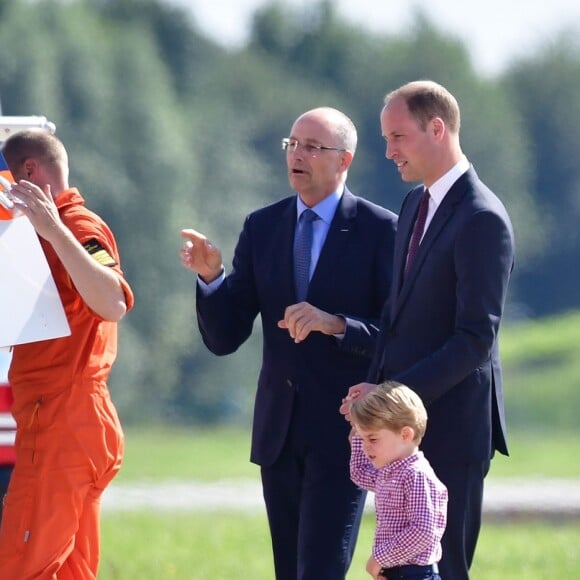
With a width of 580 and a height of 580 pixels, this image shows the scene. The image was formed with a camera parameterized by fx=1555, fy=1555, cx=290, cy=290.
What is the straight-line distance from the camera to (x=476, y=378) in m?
4.45

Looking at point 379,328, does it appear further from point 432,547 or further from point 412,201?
point 432,547

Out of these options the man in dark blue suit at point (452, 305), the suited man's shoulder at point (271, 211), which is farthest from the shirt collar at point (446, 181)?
the suited man's shoulder at point (271, 211)

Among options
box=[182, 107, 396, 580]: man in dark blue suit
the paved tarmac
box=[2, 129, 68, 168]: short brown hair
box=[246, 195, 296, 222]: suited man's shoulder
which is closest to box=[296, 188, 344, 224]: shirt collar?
box=[182, 107, 396, 580]: man in dark blue suit

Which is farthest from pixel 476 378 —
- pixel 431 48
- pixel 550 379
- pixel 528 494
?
pixel 431 48

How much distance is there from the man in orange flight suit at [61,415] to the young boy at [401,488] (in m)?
0.96

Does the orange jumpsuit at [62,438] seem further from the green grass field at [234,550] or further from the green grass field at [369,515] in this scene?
the green grass field at [369,515]

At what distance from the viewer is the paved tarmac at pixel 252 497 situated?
41.7 ft

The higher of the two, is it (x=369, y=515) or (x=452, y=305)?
(x=452, y=305)

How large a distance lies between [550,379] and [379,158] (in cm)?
760

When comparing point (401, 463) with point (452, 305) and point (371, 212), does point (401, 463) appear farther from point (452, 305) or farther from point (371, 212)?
point (371, 212)

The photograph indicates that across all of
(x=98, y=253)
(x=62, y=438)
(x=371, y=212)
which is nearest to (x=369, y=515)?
(x=371, y=212)

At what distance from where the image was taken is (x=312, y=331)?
5137mm

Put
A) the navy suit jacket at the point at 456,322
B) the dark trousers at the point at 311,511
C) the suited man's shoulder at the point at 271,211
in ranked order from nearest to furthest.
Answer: the navy suit jacket at the point at 456,322
the dark trousers at the point at 311,511
the suited man's shoulder at the point at 271,211

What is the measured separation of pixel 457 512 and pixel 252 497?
10223mm
